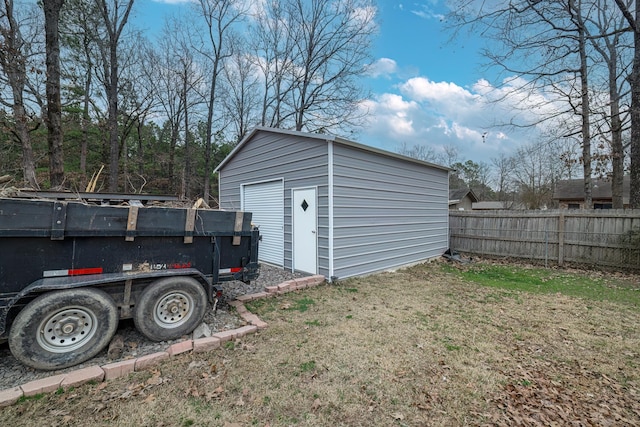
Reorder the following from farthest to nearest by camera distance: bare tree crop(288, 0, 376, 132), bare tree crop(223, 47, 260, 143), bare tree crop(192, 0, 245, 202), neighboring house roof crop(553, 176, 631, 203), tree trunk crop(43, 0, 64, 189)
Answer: neighboring house roof crop(553, 176, 631, 203), bare tree crop(223, 47, 260, 143), bare tree crop(288, 0, 376, 132), bare tree crop(192, 0, 245, 202), tree trunk crop(43, 0, 64, 189)

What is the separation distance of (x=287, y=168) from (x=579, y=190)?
25987 mm

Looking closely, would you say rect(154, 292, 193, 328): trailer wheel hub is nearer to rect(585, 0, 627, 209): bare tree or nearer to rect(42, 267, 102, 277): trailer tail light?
rect(42, 267, 102, 277): trailer tail light

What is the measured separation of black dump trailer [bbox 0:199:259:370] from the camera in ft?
8.04

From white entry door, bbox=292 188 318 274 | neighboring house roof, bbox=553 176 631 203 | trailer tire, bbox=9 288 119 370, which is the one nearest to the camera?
trailer tire, bbox=9 288 119 370

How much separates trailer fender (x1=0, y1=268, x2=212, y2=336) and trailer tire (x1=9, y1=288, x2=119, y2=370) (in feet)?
0.22

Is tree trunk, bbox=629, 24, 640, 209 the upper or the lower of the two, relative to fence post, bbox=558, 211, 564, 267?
upper

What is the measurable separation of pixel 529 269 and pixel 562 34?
804cm

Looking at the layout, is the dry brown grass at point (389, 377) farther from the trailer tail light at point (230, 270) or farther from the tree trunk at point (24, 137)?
the tree trunk at point (24, 137)

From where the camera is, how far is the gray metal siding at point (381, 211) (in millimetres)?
6047

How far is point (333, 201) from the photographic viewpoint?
19.1 ft

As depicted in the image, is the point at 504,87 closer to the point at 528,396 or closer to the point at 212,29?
the point at 528,396

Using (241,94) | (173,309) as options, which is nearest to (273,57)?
(241,94)

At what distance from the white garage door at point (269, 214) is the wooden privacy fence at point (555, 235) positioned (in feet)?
21.7

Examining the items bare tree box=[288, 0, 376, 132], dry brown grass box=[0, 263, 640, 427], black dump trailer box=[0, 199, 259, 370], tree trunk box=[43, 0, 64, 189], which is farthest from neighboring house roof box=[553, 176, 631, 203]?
tree trunk box=[43, 0, 64, 189]
